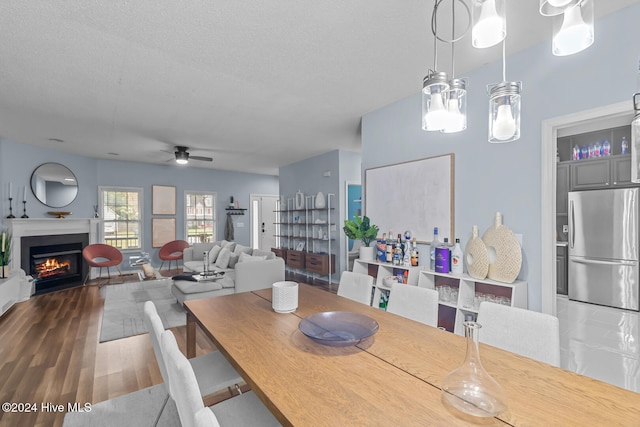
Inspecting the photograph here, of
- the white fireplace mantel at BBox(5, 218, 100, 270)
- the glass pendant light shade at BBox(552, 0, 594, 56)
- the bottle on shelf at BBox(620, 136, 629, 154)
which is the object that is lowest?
the white fireplace mantel at BBox(5, 218, 100, 270)

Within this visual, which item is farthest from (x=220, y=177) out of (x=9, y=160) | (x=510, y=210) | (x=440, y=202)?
(x=510, y=210)

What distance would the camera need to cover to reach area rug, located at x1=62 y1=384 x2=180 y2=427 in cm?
184

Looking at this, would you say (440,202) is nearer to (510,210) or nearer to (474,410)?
(510,210)

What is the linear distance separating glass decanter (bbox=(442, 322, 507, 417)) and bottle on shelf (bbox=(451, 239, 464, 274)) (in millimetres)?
1989

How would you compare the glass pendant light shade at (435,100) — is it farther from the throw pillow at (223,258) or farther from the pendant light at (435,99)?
the throw pillow at (223,258)

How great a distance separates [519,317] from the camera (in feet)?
4.68

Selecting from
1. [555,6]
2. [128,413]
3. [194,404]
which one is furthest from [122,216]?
[555,6]

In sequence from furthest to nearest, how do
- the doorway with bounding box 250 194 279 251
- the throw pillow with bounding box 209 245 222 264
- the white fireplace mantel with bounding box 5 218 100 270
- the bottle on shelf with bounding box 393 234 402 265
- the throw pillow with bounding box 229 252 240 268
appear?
1. the doorway with bounding box 250 194 279 251
2. the throw pillow with bounding box 209 245 222 264
3. the throw pillow with bounding box 229 252 240 268
4. the white fireplace mantel with bounding box 5 218 100 270
5. the bottle on shelf with bounding box 393 234 402 265

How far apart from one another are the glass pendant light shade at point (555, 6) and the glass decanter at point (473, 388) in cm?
99

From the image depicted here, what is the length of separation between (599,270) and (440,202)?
298 cm

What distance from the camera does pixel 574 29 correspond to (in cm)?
98

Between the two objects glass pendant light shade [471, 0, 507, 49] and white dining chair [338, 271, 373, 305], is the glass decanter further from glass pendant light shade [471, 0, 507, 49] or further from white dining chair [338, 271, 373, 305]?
white dining chair [338, 271, 373, 305]

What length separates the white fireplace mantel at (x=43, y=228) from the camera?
4652 mm

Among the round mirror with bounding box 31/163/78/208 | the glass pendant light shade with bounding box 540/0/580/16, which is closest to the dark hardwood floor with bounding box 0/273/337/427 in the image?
the round mirror with bounding box 31/163/78/208
